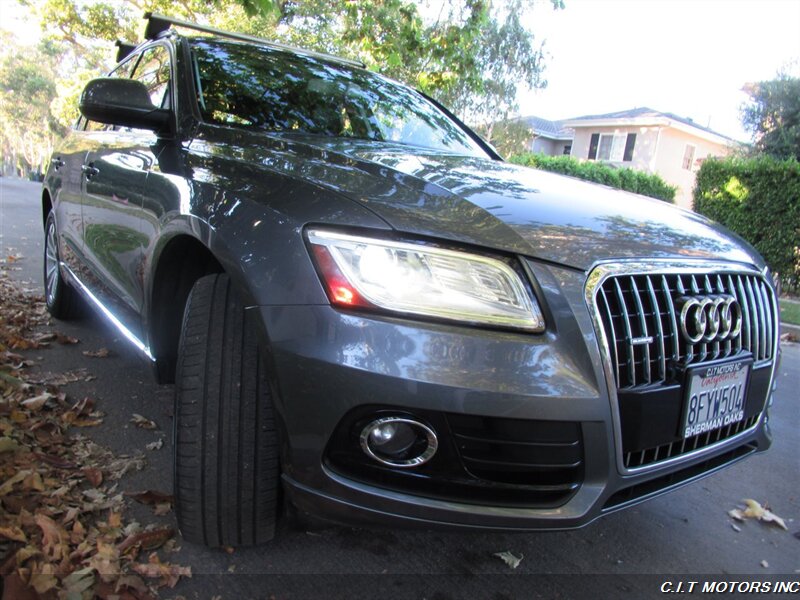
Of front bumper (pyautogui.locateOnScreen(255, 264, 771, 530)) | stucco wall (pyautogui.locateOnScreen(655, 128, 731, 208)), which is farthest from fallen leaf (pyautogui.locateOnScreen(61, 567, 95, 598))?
stucco wall (pyautogui.locateOnScreen(655, 128, 731, 208))

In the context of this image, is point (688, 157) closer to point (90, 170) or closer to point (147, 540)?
point (90, 170)

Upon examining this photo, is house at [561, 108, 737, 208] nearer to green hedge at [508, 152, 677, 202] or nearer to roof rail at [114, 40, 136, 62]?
green hedge at [508, 152, 677, 202]

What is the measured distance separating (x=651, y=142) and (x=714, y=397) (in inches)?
1157

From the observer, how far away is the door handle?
9.84 ft

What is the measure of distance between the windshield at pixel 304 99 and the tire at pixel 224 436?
1.02 metres

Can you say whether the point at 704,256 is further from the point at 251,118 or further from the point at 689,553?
the point at 251,118

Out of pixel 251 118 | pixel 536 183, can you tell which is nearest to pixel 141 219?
pixel 251 118

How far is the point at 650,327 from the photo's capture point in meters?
1.57

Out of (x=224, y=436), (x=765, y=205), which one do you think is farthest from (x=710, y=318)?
(x=765, y=205)

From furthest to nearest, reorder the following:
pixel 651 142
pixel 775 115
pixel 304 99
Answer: pixel 651 142 → pixel 775 115 → pixel 304 99

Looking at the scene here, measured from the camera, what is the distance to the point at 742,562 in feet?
6.95

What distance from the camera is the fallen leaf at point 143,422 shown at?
267cm

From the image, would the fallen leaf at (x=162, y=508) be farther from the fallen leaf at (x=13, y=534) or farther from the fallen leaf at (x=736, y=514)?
the fallen leaf at (x=736, y=514)

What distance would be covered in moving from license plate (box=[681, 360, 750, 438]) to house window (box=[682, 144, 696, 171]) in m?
30.8
